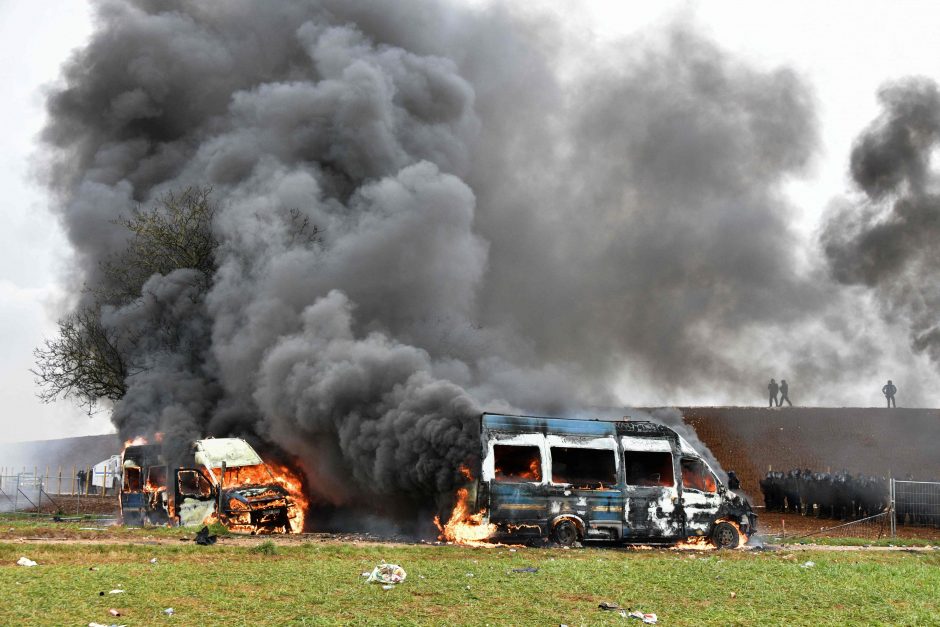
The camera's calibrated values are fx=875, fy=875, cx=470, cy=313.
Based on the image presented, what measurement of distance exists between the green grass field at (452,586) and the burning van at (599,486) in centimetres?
69

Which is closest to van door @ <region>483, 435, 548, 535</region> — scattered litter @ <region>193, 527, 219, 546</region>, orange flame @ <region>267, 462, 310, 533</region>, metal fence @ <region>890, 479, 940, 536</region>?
scattered litter @ <region>193, 527, 219, 546</region>

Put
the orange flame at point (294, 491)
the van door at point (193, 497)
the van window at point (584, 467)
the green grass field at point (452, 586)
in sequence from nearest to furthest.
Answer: the green grass field at point (452, 586) < the van window at point (584, 467) < the van door at point (193, 497) < the orange flame at point (294, 491)

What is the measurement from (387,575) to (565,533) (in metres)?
5.68

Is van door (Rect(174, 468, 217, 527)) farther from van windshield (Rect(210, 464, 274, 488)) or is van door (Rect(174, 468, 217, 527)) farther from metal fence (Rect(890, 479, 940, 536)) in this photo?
metal fence (Rect(890, 479, 940, 536))

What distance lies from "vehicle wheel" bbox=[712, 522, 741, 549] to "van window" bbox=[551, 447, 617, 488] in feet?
8.20

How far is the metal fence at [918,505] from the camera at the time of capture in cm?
2588

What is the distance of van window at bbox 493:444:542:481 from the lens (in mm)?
17281

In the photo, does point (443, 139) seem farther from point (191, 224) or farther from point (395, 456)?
point (395, 456)

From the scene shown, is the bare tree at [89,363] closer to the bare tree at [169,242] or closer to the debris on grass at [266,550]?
the bare tree at [169,242]

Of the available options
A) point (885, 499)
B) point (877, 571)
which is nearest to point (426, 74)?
point (885, 499)

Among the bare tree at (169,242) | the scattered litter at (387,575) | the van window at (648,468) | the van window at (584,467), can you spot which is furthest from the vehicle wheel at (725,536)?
the bare tree at (169,242)

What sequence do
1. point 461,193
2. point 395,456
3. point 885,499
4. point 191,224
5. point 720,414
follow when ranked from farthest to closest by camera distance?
point 720,414
point 191,224
point 461,193
point 885,499
point 395,456

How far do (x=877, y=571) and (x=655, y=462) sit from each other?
4.73 meters

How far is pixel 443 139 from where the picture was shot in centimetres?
3884
